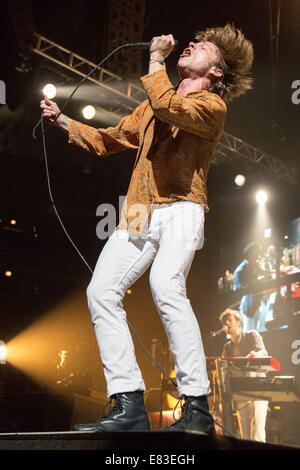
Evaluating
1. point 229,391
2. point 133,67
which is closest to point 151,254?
point 229,391

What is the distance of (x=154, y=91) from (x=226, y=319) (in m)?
5.71

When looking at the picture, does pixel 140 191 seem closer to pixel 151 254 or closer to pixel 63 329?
pixel 151 254

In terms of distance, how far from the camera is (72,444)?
4.36 ft

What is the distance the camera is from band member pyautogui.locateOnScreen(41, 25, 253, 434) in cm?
162

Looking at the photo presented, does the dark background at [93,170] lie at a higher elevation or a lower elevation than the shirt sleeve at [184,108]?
higher

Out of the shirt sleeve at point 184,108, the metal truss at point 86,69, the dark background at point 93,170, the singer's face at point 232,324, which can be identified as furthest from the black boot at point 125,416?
the singer's face at point 232,324

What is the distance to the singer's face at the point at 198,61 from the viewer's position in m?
1.98

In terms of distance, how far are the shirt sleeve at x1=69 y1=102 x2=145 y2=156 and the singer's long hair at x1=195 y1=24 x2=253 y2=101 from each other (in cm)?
40

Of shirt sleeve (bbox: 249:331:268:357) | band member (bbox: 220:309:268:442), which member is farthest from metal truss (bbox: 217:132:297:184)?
shirt sleeve (bbox: 249:331:268:357)

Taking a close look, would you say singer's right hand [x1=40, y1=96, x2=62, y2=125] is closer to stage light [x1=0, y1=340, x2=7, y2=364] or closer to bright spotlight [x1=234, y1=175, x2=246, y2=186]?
bright spotlight [x1=234, y1=175, x2=246, y2=186]

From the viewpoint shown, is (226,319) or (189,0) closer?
(189,0)

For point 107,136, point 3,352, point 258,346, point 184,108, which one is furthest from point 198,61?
point 3,352

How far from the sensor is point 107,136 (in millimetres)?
2182

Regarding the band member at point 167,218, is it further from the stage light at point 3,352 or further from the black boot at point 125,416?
the stage light at point 3,352
